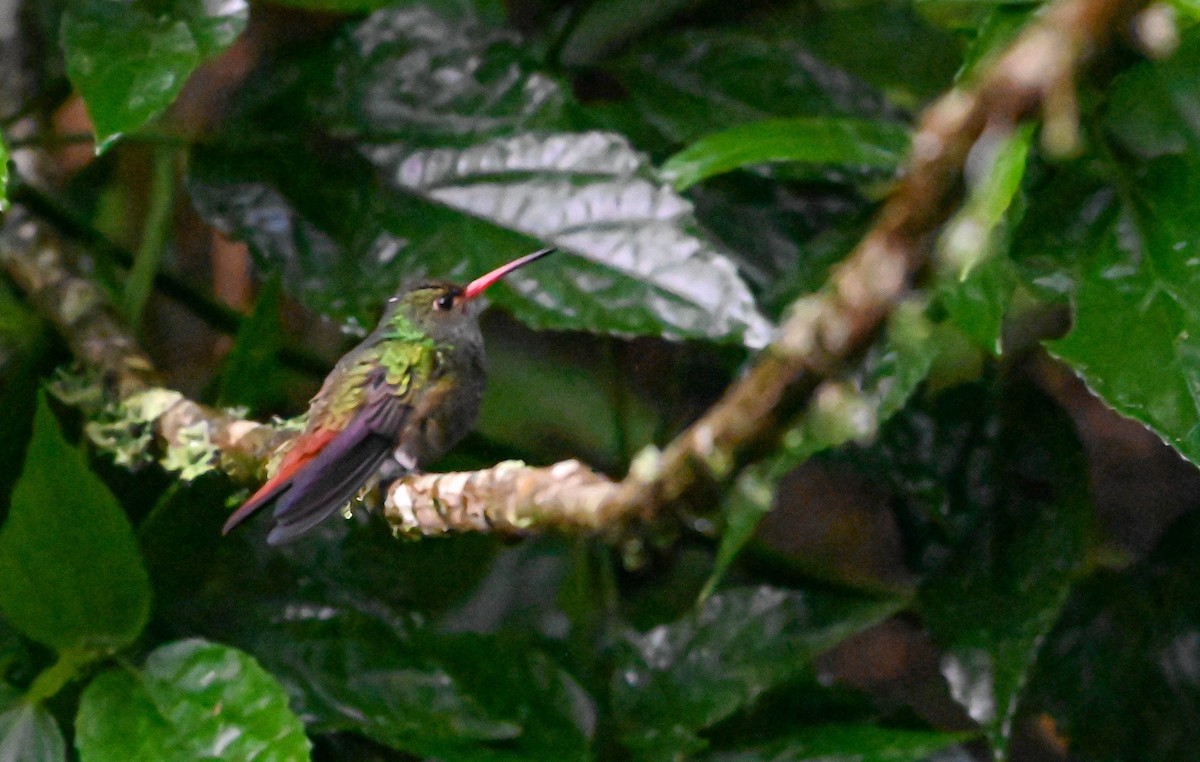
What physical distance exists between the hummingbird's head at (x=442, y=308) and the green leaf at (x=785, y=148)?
0.47 ft

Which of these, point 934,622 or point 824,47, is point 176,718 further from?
point 824,47

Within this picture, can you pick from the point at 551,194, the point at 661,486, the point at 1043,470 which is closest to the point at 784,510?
the point at 1043,470

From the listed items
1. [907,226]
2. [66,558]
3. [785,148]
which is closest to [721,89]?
[785,148]

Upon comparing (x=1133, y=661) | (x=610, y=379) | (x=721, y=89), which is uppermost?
(x=721, y=89)

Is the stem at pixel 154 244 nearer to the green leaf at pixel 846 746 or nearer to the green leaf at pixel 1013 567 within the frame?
the green leaf at pixel 846 746

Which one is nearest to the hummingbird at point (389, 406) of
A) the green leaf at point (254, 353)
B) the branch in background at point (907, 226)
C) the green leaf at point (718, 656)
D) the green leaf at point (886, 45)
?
the green leaf at point (254, 353)

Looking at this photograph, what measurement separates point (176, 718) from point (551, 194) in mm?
→ 555

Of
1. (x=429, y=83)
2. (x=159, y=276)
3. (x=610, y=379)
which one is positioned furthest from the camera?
(x=610, y=379)

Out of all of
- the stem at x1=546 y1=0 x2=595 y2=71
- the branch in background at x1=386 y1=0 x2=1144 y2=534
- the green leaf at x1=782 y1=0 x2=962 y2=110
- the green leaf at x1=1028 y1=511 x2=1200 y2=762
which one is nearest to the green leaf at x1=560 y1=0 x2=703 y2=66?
the stem at x1=546 y1=0 x2=595 y2=71

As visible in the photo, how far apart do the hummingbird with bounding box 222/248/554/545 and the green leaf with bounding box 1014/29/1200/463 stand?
405 millimetres

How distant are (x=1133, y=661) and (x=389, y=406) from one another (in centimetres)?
84

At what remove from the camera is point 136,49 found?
3.42 ft

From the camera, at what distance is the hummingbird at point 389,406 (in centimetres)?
82

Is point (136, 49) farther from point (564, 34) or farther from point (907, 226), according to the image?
point (907, 226)
